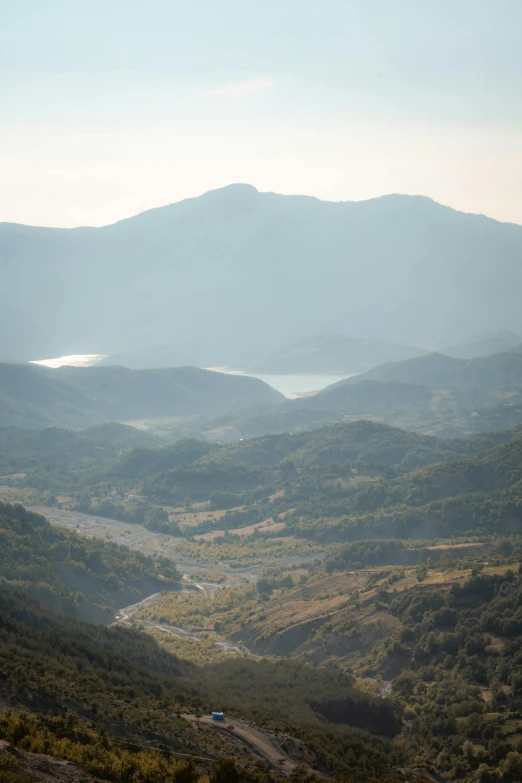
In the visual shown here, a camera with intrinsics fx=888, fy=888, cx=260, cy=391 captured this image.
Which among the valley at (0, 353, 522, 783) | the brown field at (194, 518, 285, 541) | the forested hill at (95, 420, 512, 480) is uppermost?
the forested hill at (95, 420, 512, 480)

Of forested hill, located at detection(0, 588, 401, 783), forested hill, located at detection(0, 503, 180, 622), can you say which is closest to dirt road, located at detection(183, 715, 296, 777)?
forested hill, located at detection(0, 588, 401, 783)

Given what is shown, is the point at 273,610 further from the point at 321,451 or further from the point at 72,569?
the point at 321,451

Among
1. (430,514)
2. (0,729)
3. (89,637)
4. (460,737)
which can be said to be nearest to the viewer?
(0,729)

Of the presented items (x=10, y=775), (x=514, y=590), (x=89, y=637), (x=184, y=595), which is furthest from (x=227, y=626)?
(x=10, y=775)

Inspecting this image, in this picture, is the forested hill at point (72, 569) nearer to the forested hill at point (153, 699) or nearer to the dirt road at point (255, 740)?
the forested hill at point (153, 699)

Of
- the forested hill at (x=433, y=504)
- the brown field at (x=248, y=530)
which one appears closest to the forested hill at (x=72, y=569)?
the brown field at (x=248, y=530)

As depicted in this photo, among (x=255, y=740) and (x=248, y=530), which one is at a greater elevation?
(x=255, y=740)

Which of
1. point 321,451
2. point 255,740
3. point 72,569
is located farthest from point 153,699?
point 321,451

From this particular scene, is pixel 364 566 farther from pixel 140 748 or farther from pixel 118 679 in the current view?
pixel 140 748

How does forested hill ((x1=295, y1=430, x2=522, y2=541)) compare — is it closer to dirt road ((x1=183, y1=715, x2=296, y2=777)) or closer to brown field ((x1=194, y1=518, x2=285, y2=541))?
brown field ((x1=194, y1=518, x2=285, y2=541))
